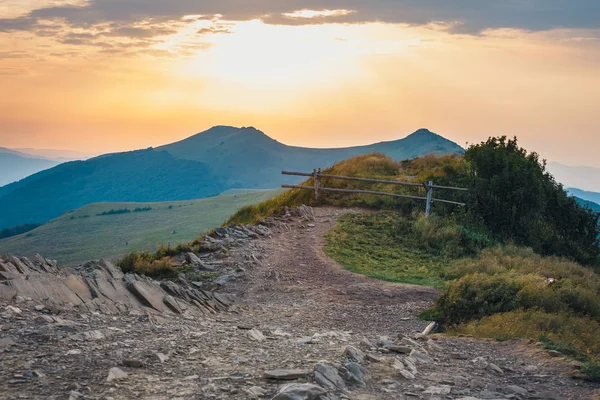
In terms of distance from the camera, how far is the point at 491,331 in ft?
33.0

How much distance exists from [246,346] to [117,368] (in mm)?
2233

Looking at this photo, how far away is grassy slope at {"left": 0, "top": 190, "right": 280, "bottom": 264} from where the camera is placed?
397 feet

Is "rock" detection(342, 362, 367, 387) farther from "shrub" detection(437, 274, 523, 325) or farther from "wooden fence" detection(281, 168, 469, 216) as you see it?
"wooden fence" detection(281, 168, 469, 216)

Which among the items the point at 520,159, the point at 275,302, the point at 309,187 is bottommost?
the point at 275,302

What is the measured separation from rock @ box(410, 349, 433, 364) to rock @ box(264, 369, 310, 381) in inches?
77.6

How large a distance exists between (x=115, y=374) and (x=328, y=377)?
7.39 ft

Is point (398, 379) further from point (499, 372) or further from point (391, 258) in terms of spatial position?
point (391, 258)

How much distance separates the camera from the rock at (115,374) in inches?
247

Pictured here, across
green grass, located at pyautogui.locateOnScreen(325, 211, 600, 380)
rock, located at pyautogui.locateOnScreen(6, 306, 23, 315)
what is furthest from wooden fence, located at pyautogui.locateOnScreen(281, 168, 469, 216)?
rock, located at pyautogui.locateOnScreen(6, 306, 23, 315)

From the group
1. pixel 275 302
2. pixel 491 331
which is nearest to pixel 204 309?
pixel 275 302

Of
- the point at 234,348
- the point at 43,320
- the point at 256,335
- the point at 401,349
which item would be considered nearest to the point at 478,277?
the point at 401,349

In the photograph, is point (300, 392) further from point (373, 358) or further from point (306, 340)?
point (306, 340)

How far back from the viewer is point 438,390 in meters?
6.63

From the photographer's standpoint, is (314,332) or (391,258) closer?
(314,332)
